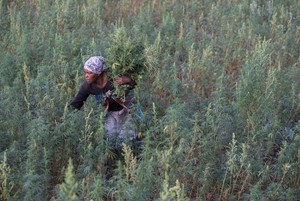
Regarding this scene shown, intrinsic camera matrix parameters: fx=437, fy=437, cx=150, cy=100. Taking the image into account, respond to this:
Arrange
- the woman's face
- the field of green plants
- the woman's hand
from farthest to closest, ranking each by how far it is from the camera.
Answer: the woman's face
the woman's hand
the field of green plants

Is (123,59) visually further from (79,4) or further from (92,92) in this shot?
(79,4)

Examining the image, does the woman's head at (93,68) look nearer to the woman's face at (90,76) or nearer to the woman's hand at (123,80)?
the woman's face at (90,76)

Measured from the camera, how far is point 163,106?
623cm

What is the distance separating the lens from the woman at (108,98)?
5141 millimetres

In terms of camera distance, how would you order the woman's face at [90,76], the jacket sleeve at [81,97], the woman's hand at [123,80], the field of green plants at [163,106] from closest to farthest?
the field of green plants at [163,106] < the woman's hand at [123,80] < the woman's face at [90,76] < the jacket sleeve at [81,97]

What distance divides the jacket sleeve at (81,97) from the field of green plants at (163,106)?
0.62ft

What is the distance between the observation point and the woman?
5141mm

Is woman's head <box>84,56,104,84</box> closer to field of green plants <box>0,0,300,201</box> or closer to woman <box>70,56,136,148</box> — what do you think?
woman <box>70,56,136,148</box>

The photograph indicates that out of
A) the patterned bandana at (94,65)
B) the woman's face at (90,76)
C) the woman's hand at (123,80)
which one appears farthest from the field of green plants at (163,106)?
the patterned bandana at (94,65)

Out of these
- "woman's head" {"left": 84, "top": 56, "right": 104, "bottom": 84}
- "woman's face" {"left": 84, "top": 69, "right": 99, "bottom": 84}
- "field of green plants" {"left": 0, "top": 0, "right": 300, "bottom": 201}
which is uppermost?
"woman's head" {"left": 84, "top": 56, "right": 104, "bottom": 84}

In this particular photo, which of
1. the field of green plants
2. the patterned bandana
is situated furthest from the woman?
the field of green plants

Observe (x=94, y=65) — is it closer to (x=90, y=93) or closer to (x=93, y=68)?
(x=93, y=68)

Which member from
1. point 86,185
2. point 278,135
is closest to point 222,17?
point 278,135

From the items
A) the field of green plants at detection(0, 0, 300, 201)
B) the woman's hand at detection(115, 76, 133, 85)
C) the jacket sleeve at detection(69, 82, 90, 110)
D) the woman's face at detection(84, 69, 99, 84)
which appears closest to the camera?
the field of green plants at detection(0, 0, 300, 201)
